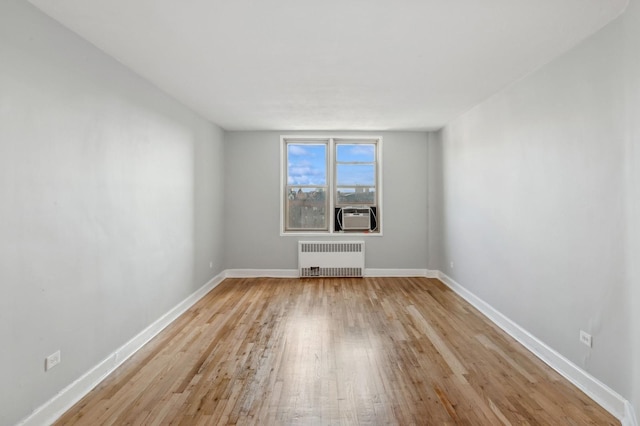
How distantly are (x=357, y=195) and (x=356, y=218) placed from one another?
43cm

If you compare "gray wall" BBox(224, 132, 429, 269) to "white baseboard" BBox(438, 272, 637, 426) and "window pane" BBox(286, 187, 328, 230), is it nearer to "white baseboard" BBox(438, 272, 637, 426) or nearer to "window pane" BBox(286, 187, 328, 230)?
"window pane" BBox(286, 187, 328, 230)

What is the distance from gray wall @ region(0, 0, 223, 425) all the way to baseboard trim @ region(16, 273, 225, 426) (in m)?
0.05

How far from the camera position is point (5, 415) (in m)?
1.80

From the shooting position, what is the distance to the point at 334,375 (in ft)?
8.54

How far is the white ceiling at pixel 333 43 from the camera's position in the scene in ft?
6.74

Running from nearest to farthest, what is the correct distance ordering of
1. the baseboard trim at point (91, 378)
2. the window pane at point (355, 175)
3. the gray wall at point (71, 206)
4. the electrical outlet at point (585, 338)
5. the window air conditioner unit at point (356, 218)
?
the gray wall at point (71, 206) < the baseboard trim at point (91, 378) < the electrical outlet at point (585, 338) < the window air conditioner unit at point (356, 218) < the window pane at point (355, 175)

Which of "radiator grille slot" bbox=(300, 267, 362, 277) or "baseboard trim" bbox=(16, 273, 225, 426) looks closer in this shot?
"baseboard trim" bbox=(16, 273, 225, 426)

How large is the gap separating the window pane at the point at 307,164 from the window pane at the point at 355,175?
28 cm

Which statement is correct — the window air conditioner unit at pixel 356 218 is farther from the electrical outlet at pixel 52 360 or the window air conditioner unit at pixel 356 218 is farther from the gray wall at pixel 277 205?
the electrical outlet at pixel 52 360

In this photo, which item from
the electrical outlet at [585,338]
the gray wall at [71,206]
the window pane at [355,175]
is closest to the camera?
the gray wall at [71,206]

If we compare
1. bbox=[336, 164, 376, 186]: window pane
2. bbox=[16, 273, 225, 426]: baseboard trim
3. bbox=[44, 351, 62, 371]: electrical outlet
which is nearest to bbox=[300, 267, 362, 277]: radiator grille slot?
bbox=[336, 164, 376, 186]: window pane

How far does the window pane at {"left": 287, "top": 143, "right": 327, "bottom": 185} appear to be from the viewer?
239 inches

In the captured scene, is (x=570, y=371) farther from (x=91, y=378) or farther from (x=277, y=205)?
(x=277, y=205)

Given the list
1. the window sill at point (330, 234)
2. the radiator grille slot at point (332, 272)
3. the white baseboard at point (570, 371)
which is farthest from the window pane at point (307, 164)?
the white baseboard at point (570, 371)
